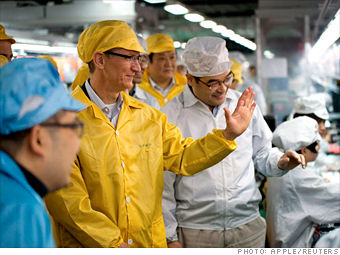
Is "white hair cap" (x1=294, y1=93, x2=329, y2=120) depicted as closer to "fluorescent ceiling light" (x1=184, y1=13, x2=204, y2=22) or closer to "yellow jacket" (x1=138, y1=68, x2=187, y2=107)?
"yellow jacket" (x1=138, y1=68, x2=187, y2=107)

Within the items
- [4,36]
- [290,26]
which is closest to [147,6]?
[290,26]

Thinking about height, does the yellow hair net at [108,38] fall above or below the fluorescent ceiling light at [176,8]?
below

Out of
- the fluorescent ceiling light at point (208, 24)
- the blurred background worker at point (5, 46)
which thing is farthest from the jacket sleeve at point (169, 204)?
the fluorescent ceiling light at point (208, 24)

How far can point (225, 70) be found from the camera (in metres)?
2.78

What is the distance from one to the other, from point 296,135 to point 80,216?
1.87 m

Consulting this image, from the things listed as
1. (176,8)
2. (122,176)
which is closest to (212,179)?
(122,176)

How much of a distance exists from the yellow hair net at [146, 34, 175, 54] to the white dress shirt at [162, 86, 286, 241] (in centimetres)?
175

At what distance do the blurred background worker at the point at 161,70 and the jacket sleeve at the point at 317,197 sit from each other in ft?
5.45

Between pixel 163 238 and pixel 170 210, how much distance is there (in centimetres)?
31

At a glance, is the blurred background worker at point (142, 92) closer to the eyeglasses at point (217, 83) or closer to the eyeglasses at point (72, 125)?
the eyeglasses at point (217, 83)

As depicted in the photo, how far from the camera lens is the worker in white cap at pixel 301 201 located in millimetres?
3324

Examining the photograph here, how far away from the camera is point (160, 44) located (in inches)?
181

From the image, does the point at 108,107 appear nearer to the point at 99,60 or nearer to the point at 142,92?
the point at 99,60

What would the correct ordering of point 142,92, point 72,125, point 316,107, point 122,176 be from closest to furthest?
point 72,125, point 122,176, point 316,107, point 142,92
